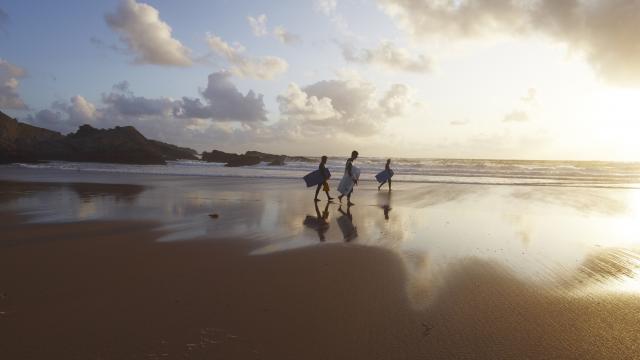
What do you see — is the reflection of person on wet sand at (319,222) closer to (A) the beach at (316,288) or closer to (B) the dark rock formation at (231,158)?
(A) the beach at (316,288)

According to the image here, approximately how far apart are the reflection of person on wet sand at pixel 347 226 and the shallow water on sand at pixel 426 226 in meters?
0.03

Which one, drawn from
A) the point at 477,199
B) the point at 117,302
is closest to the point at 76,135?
the point at 477,199

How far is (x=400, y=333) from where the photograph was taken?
14.0 ft

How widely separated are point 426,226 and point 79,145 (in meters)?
67.6

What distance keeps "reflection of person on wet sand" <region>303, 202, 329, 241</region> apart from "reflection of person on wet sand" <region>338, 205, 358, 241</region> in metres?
0.42

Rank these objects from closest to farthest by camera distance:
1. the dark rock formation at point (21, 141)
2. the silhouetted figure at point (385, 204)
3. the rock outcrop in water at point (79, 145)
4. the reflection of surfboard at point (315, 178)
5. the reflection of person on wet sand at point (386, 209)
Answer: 1. the reflection of person on wet sand at point (386, 209)
2. the silhouetted figure at point (385, 204)
3. the reflection of surfboard at point (315, 178)
4. the dark rock formation at point (21, 141)
5. the rock outcrop in water at point (79, 145)

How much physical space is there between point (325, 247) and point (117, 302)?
13.5 feet

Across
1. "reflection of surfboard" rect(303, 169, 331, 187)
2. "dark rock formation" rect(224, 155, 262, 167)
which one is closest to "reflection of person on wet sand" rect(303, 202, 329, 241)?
"reflection of surfboard" rect(303, 169, 331, 187)

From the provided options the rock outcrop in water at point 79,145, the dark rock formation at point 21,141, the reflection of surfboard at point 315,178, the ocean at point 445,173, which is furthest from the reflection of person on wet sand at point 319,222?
the dark rock formation at point 21,141

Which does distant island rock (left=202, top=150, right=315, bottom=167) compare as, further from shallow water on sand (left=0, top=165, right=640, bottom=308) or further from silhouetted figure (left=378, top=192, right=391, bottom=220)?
silhouetted figure (left=378, top=192, right=391, bottom=220)

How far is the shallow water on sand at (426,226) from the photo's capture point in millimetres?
6659

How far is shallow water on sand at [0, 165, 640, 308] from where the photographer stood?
262 inches

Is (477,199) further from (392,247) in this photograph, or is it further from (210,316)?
(210,316)

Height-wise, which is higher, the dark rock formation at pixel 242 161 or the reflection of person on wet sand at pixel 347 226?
the dark rock formation at pixel 242 161
